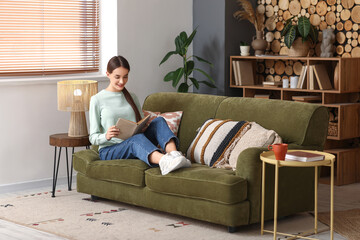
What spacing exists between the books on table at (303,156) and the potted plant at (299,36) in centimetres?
227

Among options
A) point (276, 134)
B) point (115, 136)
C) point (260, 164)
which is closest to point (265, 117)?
point (276, 134)

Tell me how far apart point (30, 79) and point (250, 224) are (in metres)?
2.35

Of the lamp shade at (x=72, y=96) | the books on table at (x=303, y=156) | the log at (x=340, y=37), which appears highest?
the log at (x=340, y=37)

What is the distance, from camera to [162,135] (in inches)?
185

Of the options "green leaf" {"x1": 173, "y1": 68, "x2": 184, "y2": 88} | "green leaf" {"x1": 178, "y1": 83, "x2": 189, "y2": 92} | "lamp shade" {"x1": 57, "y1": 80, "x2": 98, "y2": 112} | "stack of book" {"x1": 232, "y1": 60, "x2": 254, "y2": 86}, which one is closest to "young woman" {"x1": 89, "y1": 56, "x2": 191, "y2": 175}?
"lamp shade" {"x1": 57, "y1": 80, "x2": 98, "y2": 112}

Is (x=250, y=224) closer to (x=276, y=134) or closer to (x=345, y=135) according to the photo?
(x=276, y=134)

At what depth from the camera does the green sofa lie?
4.02 meters

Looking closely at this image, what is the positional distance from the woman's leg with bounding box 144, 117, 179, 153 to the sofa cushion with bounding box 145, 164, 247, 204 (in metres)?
0.28

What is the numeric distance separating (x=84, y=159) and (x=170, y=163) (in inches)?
34.7

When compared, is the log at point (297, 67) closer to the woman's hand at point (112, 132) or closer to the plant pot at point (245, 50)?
the plant pot at point (245, 50)

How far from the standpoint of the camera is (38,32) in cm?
571

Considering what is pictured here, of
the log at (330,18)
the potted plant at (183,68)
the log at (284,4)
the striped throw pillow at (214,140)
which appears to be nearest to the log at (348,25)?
the log at (330,18)

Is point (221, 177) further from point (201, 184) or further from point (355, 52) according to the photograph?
point (355, 52)

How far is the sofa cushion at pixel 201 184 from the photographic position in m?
3.98
